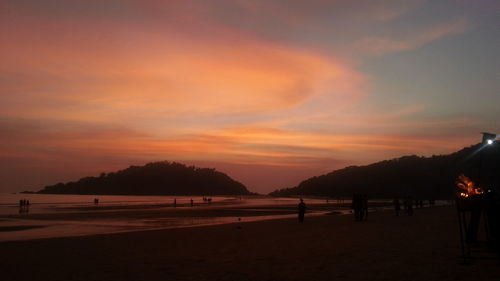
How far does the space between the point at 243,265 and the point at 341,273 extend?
3.06 meters

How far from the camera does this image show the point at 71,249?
17141 mm

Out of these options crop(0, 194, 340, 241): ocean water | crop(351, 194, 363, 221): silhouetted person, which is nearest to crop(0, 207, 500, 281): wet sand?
crop(0, 194, 340, 241): ocean water

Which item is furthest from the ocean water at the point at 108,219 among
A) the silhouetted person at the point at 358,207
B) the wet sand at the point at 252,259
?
the silhouetted person at the point at 358,207

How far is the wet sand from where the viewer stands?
1070cm

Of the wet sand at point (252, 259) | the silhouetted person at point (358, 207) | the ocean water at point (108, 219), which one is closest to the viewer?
the wet sand at point (252, 259)

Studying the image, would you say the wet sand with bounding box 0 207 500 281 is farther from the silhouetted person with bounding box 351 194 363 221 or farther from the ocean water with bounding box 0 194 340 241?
the silhouetted person with bounding box 351 194 363 221

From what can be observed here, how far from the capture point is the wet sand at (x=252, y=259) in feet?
35.1

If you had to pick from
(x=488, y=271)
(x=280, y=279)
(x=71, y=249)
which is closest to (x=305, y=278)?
(x=280, y=279)

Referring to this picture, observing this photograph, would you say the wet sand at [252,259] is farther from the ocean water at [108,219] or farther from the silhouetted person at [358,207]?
the silhouetted person at [358,207]

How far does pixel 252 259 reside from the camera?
44.1 ft

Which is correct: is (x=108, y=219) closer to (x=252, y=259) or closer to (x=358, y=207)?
(x=358, y=207)

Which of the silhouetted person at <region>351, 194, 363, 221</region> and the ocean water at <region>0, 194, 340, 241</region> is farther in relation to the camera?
the silhouetted person at <region>351, 194, 363, 221</region>

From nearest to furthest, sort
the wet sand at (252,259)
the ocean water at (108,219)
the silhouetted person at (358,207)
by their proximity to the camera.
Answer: the wet sand at (252,259) → the ocean water at (108,219) → the silhouetted person at (358,207)

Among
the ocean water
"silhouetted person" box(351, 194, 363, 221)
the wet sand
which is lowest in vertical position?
the ocean water
